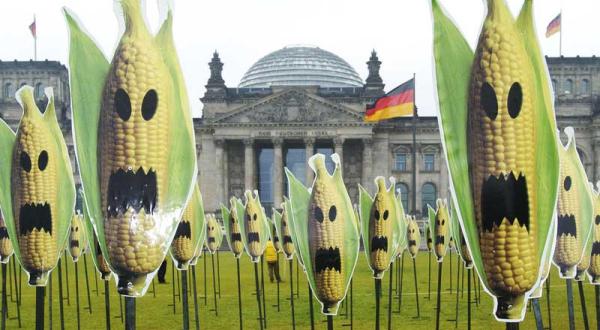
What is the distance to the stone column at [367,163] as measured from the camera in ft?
213

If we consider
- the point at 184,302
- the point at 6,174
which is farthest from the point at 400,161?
the point at 6,174

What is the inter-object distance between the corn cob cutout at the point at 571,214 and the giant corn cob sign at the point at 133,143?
5.50 metres

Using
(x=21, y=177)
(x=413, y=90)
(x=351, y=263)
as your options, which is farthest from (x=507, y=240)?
(x=413, y=90)

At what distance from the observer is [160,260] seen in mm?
4711

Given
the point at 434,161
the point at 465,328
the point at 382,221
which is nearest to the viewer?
the point at 382,221

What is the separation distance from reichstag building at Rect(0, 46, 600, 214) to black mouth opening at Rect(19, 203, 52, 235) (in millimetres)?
56697

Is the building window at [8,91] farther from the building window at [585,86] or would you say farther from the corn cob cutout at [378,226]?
the corn cob cutout at [378,226]

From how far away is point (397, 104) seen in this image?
38438mm

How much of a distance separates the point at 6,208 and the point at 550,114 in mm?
5324

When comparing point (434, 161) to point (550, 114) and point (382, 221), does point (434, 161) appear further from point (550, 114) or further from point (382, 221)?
point (550, 114)

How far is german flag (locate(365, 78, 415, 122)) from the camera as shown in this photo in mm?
37609

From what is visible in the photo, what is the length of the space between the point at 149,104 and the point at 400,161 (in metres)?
63.6

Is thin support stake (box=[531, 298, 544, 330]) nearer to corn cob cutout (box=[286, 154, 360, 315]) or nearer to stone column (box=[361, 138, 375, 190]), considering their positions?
corn cob cutout (box=[286, 154, 360, 315])

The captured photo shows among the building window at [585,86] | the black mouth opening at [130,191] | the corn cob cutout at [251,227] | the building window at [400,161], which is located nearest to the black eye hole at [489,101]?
the black mouth opening at [130,191]
